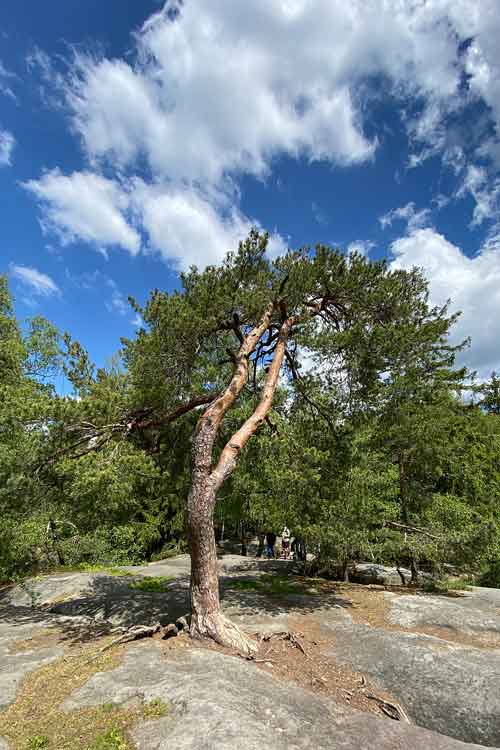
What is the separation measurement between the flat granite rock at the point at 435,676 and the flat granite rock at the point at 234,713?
1.34 m

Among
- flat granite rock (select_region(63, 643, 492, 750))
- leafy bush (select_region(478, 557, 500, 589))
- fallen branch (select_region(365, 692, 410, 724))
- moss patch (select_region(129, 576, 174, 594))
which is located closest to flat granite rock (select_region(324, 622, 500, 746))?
fallen branch (select_region(365, 692, 410, 724))

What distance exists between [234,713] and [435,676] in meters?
4.37

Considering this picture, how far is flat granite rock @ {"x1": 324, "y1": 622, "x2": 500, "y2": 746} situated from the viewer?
634cm

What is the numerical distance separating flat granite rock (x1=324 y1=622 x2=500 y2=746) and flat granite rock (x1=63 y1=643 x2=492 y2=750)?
52.8 inches

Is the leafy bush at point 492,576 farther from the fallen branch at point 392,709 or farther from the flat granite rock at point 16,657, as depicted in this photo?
the flat granite rock at point 16,657

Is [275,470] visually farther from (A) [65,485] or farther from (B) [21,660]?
(B) [21,660]

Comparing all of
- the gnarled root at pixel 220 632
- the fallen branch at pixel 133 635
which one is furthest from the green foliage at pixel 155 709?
the fallen branch at pixel 133 635

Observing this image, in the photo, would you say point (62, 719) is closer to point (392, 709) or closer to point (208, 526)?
point (208, 526)

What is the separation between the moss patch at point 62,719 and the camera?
4754 mm

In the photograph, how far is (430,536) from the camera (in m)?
13.5

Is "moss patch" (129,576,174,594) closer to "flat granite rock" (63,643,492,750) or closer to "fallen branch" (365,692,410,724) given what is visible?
"flat granite rock" (63,643,492,750)

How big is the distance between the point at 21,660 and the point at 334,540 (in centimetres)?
934

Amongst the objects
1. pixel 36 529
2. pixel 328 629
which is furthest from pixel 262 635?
pixel 36 529

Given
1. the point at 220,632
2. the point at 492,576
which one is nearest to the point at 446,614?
the point at 220,632
